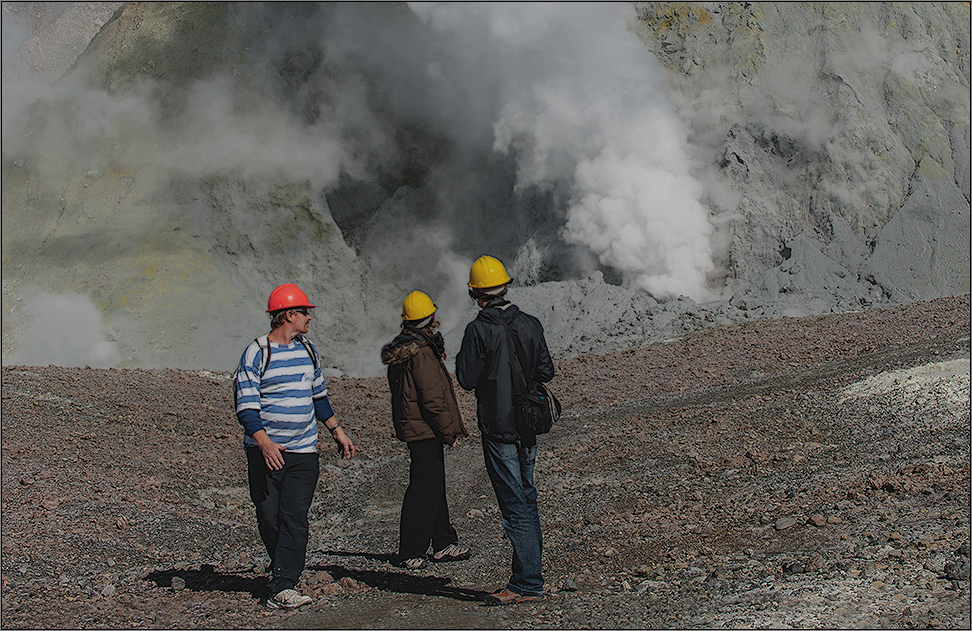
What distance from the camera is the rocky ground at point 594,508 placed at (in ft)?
15.7

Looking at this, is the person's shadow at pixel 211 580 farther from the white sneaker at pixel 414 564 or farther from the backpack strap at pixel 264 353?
the backpack strap at pixel 264 353

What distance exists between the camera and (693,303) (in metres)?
19.7

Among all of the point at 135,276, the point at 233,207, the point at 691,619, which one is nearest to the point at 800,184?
the point at 233,207

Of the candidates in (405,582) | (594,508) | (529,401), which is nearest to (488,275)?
(529,401)

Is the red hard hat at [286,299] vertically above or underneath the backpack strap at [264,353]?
above

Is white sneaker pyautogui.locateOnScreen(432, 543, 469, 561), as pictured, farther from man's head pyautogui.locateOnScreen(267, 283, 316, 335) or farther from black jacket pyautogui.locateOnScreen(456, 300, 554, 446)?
man's head pyautogui.locateOnScreen(267, 283, 316, 335)

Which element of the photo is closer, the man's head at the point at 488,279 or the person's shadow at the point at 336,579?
the man's head at the point at 488,279

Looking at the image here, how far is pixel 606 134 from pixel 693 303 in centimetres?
486

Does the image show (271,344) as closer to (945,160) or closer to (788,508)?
(788,508)

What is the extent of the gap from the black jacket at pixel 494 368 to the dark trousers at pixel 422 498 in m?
1.18

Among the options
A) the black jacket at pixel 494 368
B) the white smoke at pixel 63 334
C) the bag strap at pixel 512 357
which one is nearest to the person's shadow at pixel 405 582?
the black jacket at pixel 494 368

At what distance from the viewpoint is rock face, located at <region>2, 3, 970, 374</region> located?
70.2 feet

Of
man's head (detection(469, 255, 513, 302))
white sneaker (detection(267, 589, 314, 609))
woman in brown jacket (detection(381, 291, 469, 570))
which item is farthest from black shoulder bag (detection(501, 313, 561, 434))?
white sneaker (detection(267, 589, 314, 609))

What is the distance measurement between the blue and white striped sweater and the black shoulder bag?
1075 millimetres
